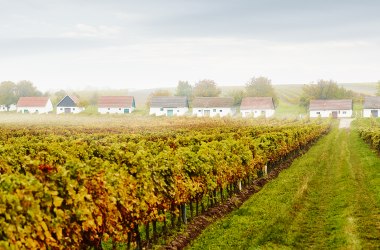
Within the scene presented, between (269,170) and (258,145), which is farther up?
(258,145)

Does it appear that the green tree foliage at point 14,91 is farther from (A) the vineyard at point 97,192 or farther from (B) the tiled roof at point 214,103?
(A) the vineyard at point 97,192

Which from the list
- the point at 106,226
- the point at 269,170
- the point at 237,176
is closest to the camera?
the point at 106,226

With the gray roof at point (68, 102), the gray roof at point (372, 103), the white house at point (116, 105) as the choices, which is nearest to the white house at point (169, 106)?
the white house at point (116, 105)

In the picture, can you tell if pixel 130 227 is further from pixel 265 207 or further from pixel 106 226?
pixel 265 207

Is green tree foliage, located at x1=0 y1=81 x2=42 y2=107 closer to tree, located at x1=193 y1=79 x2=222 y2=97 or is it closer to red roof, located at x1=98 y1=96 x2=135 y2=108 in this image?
red roof, located at x1=98 y1=96 x2=135 y2=108

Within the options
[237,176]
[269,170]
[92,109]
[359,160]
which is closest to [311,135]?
[359,160]

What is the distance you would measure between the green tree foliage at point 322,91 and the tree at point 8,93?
102184mm

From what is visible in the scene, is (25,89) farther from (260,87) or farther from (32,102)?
(260,87)

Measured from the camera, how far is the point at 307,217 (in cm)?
1772

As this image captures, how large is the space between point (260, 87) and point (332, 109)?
43.5 metres

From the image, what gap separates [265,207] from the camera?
19172 millimetres

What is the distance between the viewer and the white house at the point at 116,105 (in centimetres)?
13638

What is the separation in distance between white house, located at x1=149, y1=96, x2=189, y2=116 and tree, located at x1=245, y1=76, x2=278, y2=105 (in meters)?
38.1

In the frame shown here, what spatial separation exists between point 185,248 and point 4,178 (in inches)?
283
